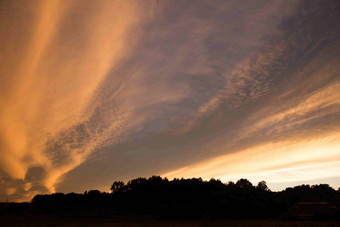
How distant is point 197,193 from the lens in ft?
249

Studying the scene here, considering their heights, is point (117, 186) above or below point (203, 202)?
above

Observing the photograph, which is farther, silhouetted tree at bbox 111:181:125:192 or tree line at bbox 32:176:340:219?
silhouetted tree at bbox 111:181:125:192

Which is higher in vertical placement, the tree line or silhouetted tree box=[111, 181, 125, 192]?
silhouetted tree box=[111, 181, 125, 192]

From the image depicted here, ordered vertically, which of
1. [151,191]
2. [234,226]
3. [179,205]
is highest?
[151,191]

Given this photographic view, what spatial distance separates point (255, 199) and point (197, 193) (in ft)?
61.8

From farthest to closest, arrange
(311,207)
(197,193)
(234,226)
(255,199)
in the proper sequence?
(197,193), (255,199), (311,207), (234,226)

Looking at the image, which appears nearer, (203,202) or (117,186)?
(203,202)

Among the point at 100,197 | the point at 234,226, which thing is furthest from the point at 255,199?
the point at 100,197

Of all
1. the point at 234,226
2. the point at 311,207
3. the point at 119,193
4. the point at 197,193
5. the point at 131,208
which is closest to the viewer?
the point at 234,226

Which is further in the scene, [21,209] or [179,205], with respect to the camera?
[21,209]

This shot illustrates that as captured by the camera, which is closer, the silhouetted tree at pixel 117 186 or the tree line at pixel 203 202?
the tree line at pixel 203 202

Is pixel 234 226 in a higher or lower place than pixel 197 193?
lower

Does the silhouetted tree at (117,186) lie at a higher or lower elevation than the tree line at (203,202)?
higher

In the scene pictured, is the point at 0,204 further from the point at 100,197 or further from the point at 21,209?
the point at 100,197
